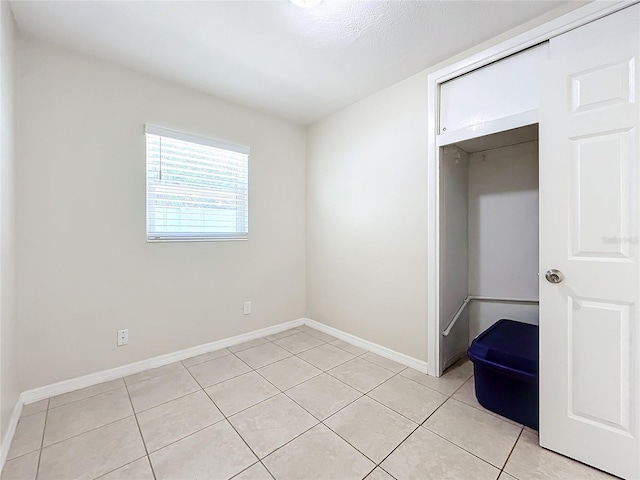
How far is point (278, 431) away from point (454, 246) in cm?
188

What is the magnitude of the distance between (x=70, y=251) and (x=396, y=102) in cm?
280

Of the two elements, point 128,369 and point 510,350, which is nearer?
point 510,350

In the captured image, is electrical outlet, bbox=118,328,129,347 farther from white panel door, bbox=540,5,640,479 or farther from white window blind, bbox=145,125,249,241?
white panel door, bbox=540,5,640,479

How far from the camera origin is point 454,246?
236cm

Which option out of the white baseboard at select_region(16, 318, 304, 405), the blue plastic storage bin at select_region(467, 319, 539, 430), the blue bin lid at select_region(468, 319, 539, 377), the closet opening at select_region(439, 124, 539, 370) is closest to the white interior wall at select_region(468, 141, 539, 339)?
the closet opening at select_region(439, 124, 539, 370)

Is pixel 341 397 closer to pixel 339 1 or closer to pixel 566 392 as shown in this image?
pixel 566 392

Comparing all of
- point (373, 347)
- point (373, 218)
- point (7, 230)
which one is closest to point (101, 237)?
point (7, 230)

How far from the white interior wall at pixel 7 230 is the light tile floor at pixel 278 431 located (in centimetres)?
27

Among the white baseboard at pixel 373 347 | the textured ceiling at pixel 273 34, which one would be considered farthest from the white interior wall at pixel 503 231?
the textured ceiling at pixel 273 34

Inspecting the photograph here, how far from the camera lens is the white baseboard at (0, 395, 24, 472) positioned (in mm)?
1345

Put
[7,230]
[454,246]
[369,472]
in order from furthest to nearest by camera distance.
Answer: [454,246] → [7,230] → [369,472]

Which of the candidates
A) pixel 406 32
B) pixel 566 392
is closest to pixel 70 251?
pixel 406 32

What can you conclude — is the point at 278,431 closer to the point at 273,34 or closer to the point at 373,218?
the point at 373,218

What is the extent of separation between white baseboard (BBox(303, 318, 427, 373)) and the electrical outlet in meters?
1.85
